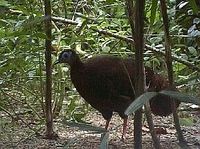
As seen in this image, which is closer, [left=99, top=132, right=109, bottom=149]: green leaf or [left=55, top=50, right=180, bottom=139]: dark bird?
[left=99, top=132, right=109, bottom=149]: green leaf

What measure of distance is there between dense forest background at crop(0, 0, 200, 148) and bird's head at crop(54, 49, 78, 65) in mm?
41

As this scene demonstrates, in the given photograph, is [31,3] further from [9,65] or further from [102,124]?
[102,124]

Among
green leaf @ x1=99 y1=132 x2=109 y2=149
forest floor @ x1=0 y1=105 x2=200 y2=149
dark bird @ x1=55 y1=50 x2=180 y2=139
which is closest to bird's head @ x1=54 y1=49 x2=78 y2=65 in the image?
dark bird @ x1=55 y1=50 x2=180 y2=139

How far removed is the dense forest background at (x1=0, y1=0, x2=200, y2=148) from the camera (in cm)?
214

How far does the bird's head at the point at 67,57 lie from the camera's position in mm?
2422

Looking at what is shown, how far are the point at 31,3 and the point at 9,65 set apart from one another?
28 centimetres

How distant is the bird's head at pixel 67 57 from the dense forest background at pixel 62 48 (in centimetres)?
4

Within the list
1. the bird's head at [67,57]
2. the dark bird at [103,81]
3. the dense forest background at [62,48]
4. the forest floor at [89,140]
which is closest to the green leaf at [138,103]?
the forest floor at [89,140]

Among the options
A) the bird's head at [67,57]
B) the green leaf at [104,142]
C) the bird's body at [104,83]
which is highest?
the bird's head at [67,57]

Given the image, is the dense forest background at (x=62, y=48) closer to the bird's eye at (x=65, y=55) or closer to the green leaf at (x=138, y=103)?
the bird's eye at (x=65, y=55)

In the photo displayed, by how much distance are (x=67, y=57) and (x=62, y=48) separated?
10cm

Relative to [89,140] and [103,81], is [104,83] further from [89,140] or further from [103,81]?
[89,140]

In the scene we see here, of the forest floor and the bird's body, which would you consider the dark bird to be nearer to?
the bird's body

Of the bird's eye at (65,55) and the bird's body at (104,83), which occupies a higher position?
the bird's eye at (65,55)
